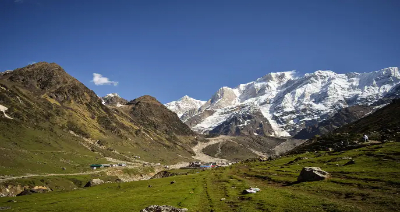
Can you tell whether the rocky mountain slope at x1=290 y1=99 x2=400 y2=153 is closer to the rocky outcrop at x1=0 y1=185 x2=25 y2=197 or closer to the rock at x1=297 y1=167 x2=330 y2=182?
the rock at x1=297 y1=167 x2=330 y2=182

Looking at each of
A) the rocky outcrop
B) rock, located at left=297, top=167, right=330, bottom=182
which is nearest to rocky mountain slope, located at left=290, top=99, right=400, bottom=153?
rock, located at left=297, top=167, right=330, bottom=182

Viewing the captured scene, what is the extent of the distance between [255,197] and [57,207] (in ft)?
114

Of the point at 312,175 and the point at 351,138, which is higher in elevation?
the point at 351,138

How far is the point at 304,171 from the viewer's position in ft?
155

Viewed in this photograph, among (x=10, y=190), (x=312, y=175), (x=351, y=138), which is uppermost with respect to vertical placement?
(x=351, y=138)

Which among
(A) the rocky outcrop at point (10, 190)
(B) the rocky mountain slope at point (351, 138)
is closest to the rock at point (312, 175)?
(B) the rocky mountain slope at point (351, 138)

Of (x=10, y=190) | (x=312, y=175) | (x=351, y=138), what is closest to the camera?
(x=312, y=175)

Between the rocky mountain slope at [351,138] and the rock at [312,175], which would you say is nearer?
the rock at [312,175]

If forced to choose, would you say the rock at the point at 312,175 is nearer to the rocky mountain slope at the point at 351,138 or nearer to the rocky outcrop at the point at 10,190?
the rocky mountain slope at the point at 351,138

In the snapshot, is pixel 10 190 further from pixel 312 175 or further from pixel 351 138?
pixel 351 138

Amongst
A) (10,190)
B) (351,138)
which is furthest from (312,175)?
(10,190)

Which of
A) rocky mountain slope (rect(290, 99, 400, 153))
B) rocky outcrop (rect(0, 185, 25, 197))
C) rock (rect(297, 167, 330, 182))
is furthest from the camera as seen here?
rocky mountain slope (rect(290, 99, 400, 153))

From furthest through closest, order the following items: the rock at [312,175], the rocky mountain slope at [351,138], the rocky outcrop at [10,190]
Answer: the rocky mountain slope at [351,138] < the rocky outcrop at [10,190] < the rock at [312,175]

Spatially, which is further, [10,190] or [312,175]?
[10,190]
